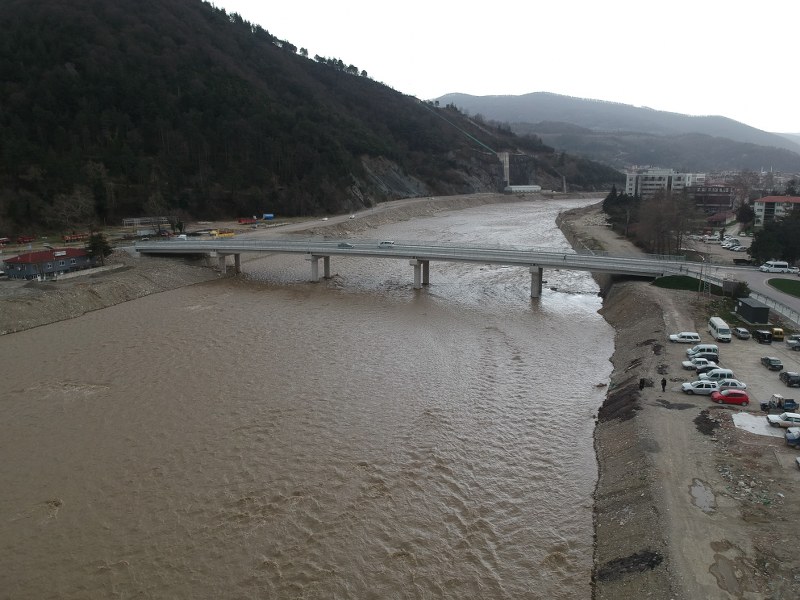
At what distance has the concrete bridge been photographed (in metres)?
34.4

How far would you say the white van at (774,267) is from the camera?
1388 inches

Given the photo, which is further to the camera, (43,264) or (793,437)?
(43,264)

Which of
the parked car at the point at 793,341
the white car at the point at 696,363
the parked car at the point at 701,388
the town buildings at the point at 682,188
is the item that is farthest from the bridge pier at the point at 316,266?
the town buildings at the point at 682,188

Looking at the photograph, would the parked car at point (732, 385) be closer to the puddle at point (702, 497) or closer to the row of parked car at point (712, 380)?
Answer: the row of parked car at point (712, 380)

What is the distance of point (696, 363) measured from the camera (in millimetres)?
20266

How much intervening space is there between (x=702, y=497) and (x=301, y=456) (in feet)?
35.3

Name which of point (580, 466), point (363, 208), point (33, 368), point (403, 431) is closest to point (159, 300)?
point (33, 368)

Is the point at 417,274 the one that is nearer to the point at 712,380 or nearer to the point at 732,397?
the point at 712,380

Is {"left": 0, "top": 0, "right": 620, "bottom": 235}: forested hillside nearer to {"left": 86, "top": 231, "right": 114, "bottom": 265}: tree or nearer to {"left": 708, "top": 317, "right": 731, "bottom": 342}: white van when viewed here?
{"left": 86, "top": 231, "right": 114, "bottom": 265}: tree

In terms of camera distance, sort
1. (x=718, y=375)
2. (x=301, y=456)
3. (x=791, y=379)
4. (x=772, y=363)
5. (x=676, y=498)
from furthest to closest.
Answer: (x=772, y=363), (x=718, y=375), (x=791, y=379), (x=301, y=456), (x=676, y=498)

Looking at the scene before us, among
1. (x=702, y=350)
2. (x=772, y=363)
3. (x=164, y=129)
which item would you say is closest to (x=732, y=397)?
(x=772, y=363)

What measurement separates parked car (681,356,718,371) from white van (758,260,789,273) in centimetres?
1978

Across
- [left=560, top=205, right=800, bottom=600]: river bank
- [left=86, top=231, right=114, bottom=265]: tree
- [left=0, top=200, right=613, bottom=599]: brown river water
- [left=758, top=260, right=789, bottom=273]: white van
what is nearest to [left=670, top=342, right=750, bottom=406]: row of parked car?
[left=560, top=205, right=800, bottom=600]: river bank

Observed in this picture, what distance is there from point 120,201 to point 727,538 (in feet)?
216
